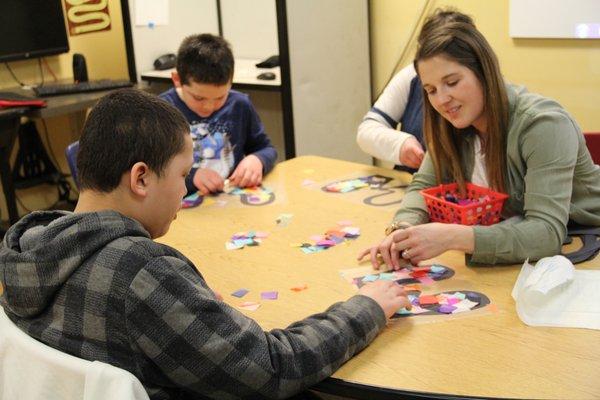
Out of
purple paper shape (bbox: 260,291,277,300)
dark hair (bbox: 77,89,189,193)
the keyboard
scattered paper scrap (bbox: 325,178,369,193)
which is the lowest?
purple paper shape (bbox: 260,291,277,300)

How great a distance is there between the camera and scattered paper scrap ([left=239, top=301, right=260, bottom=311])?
1.48 metres

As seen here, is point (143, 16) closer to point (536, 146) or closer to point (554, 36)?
point (554, 36)

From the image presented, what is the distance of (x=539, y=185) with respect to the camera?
166 centimetres

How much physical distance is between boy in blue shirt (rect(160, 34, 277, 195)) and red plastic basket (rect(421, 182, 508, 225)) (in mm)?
699

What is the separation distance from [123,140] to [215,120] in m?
1.52

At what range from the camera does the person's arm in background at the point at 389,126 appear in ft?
7.93

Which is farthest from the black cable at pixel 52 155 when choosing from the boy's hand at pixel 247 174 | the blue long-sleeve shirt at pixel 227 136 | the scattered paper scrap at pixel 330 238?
the scattered paper scrap at pixel 330 238

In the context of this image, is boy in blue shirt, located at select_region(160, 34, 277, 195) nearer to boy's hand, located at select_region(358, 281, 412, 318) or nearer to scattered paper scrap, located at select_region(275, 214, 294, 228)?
scattered paper scrap, located at select_region(275, 214, 294, 228)

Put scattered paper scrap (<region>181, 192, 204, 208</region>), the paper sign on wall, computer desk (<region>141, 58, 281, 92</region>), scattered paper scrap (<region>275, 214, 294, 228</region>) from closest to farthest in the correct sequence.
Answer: scattered paper scrap (<region>275, 214, 294, 228</region>), scattered paper scrap (<region>181, 192, 204, 208</region>), computer desk (<region>141, 58, 281, 92</region>), the paper sign on wall

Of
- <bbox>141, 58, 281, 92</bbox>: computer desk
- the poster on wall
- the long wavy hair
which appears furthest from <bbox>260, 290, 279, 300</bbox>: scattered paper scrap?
the poster on wall

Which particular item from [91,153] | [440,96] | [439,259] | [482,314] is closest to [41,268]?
[91,153]

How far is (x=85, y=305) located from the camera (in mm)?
1084

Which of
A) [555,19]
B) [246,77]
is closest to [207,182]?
[246,77]

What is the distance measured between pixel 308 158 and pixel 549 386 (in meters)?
1.68
